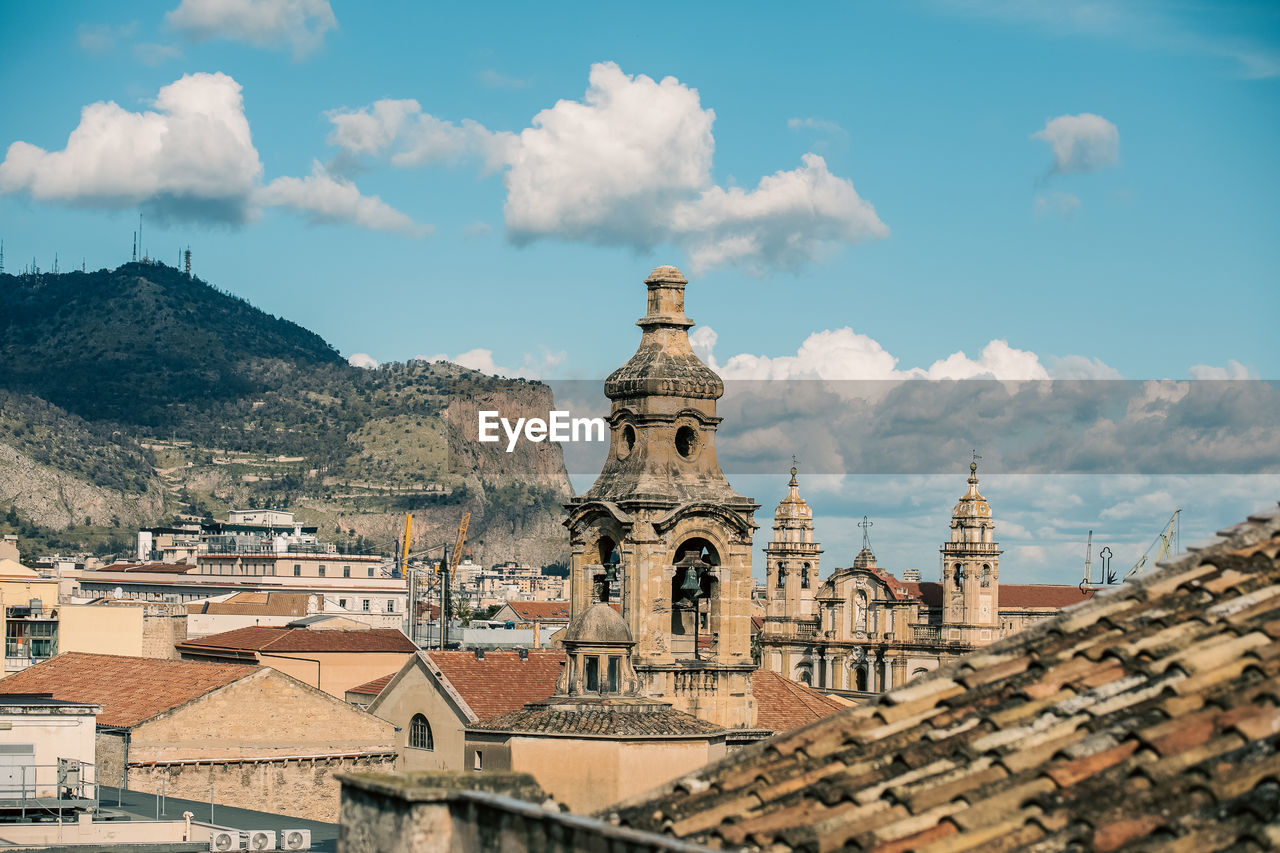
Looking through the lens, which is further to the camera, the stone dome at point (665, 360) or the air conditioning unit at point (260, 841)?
the stone dome at point (665, 360)

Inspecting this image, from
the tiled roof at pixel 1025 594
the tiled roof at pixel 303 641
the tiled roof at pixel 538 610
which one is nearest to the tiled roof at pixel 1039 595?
the tiled roof at pixel 1025 594

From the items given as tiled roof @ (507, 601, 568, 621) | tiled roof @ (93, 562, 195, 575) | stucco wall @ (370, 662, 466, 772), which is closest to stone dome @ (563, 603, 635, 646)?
stucco wall @ (370, 662, 466, 772)

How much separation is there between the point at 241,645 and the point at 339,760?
2076cm

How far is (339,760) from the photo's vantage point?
168 feet

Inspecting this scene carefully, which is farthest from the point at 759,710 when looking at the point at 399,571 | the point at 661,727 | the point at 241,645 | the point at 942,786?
the point at 399,571

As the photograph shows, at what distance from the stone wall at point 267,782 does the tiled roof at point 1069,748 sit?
4207 cm

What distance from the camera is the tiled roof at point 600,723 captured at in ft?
110

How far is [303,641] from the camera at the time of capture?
Result: 224 ft

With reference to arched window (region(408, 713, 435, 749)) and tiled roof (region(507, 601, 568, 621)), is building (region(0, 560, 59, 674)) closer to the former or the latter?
arched window (region(408, 713, 435, 749))

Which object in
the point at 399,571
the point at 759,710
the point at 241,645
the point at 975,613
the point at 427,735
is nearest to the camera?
the point at 759,710

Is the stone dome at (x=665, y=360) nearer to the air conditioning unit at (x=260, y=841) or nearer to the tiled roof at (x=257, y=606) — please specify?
the air conditioning unit at (x=260, y=841)

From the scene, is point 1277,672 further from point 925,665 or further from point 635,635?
point 925,665

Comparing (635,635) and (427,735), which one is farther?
(427,735)

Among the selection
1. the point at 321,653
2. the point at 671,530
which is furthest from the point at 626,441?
the point at 321,653
